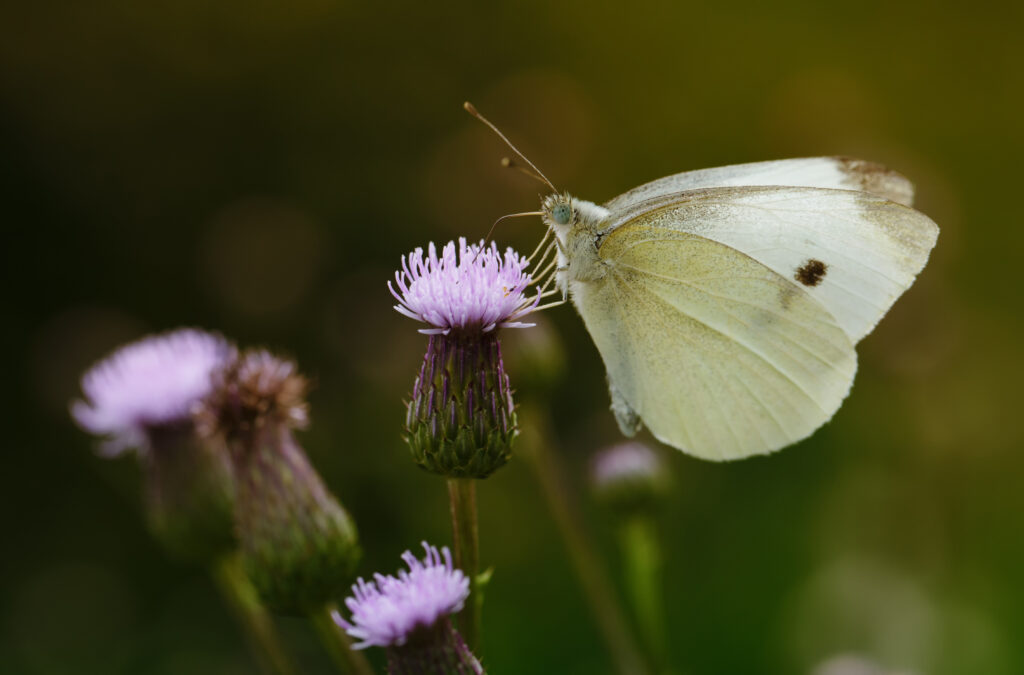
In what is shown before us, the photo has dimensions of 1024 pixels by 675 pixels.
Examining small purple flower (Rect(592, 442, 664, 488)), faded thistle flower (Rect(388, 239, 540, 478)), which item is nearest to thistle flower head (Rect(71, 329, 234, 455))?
faded thistle flower (Rect(388, 239, 540, 478))

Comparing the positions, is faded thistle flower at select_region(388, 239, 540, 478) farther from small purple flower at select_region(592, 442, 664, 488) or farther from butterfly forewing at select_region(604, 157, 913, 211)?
small purple flower at select_region(592, 442, 664, 488)

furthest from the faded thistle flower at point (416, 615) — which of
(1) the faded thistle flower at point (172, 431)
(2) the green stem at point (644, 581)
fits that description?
(1) the faded thistle flower at point (172, 431)

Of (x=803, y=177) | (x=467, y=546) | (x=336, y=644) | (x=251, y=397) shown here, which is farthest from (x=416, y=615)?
(x=803, y=177)

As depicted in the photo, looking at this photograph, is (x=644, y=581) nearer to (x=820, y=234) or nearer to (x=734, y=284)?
(x=734, y=284)

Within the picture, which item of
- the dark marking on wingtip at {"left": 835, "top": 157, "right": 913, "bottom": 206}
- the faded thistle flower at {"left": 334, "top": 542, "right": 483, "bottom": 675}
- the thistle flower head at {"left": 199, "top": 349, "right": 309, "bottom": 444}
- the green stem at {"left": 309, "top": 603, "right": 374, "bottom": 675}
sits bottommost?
the faded thistle flower at {"left": 334, "top": 542, "right": 483, "bottom": 675}

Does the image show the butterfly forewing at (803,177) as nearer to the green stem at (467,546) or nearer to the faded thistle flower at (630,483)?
the faded thistle flower at (630,483)

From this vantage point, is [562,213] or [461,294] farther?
[562,213]
